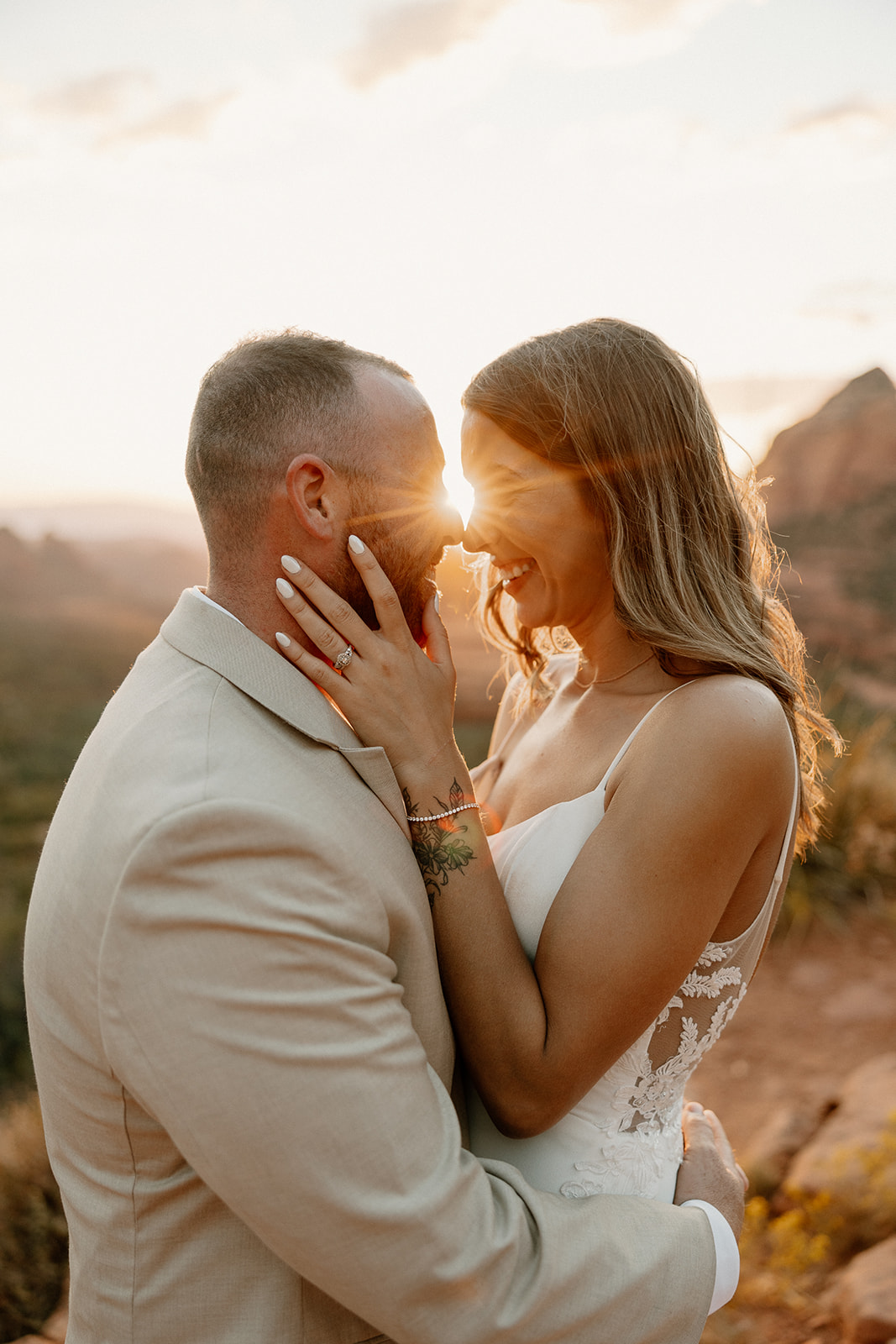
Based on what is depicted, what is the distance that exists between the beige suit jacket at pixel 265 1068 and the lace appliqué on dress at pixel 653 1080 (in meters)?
0.41

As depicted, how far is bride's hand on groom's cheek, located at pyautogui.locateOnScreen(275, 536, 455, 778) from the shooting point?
1.84 m

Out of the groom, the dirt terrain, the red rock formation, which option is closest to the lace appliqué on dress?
the groom

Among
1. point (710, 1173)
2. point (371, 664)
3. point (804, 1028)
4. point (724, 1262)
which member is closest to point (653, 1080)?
point (710, 1173)

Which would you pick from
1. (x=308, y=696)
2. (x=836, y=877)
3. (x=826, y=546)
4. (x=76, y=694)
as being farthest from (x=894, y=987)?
(x=826, y=546)

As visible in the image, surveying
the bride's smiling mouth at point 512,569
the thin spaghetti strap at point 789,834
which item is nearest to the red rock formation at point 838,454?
the bride's smiling mouth at point 512,569

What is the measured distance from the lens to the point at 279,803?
143 cm

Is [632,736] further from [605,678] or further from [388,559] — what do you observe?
[388,559]

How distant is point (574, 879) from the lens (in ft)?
6.54

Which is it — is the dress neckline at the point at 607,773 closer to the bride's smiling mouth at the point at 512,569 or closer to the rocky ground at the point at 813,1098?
the bride's smiling mouth at the point at 512,569

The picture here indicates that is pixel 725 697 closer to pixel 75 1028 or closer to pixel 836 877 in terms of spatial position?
pixel 75 1028

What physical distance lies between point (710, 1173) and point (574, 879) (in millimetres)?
932

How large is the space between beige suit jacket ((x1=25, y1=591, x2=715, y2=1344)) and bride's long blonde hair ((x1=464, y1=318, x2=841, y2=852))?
3.15ft

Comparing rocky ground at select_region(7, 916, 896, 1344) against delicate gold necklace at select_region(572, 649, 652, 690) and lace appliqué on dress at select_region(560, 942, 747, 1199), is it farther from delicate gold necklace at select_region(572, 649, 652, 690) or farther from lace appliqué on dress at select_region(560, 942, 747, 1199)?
delicate gold necklace at select_region(572, 649, 652, 690)

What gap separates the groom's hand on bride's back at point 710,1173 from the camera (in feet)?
7.20
